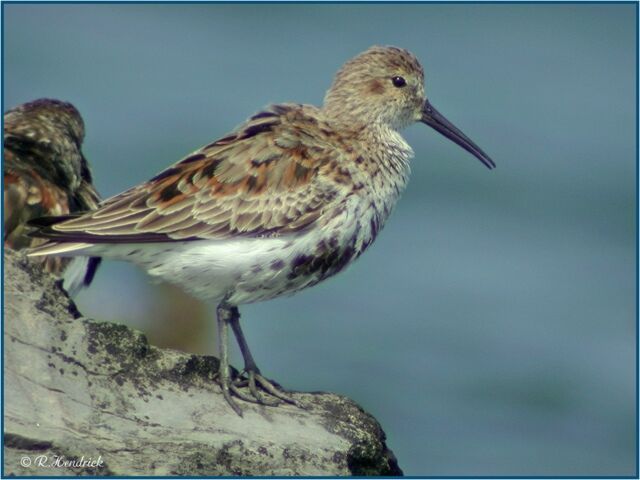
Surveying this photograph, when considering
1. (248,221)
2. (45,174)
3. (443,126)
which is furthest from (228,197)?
(45,174)

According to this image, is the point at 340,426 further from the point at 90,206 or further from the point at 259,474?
the point at 90,206

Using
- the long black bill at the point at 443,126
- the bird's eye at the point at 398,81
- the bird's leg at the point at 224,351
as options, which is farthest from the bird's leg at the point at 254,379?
the long black bill at the point at 443,126

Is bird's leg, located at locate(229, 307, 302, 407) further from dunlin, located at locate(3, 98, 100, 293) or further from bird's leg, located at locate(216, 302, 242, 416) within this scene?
dunlin, located at locate(3, 98, 100, 293)

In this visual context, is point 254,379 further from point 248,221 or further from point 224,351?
point 248,221

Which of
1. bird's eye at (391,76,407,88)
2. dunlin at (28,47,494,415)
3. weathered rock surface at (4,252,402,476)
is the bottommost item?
weathered rock surface at (4,252,402,476)

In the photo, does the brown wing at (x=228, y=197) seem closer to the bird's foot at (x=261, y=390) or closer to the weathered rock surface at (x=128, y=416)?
the weathered rock surface at (x=128, y=416)

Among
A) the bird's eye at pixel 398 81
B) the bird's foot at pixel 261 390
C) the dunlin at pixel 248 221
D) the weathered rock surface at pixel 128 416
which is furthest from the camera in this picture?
the bird's eye at pixel 398 81

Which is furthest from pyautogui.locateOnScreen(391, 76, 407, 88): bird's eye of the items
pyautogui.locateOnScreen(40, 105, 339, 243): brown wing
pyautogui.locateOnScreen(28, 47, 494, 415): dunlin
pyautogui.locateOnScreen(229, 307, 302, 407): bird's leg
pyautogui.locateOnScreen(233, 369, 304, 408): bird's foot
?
pyautogui.locateOnScreen(233, 369, 304, 408): bird's foot
